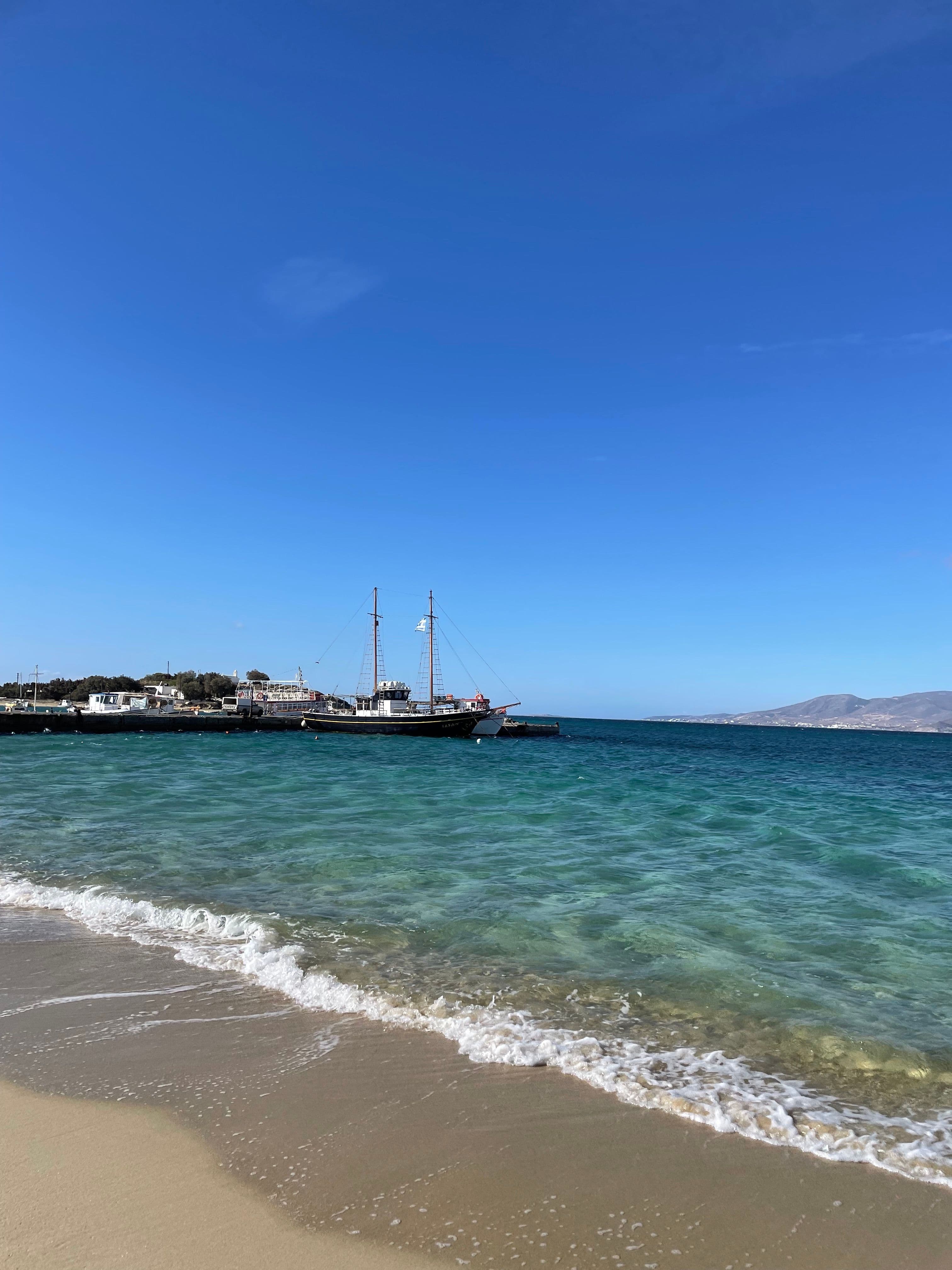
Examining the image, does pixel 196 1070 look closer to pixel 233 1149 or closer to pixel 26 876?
pixel 233 1149

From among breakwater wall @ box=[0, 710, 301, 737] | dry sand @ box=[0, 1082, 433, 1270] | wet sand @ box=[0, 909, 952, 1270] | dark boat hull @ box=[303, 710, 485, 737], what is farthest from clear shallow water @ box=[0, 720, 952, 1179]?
breakwater wall @ box=[0, 710, 301, 737]

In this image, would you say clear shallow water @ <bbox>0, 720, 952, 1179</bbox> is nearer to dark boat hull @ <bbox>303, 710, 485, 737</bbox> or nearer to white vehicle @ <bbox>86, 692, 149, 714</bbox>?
dark boat hull @ <bbox>303, 710, 485, 737</bbox>

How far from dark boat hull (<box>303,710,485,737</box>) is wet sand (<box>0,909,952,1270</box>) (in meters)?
60.3

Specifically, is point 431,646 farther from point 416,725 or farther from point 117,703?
point 117,703

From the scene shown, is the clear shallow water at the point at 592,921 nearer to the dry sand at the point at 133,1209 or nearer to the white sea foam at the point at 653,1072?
the white sea foam at the point at 653,1072

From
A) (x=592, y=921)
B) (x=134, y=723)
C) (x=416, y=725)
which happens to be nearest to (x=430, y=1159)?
(x=592, y=921)

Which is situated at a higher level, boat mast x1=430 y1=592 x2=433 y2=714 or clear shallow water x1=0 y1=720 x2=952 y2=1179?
boat mast x1=430 y1=592 x2=433 y2=714

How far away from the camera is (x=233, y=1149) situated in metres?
3.60

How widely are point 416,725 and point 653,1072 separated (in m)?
61.5

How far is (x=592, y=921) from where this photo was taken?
26.6ft

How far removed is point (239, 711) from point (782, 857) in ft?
266

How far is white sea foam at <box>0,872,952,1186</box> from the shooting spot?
3.88 metres

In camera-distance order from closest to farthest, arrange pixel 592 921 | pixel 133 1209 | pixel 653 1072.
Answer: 1. pixel 133 1209
2. pixel 653 1072
3. pixel 592 921

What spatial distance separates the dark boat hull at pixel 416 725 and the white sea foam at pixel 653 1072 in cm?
5855
